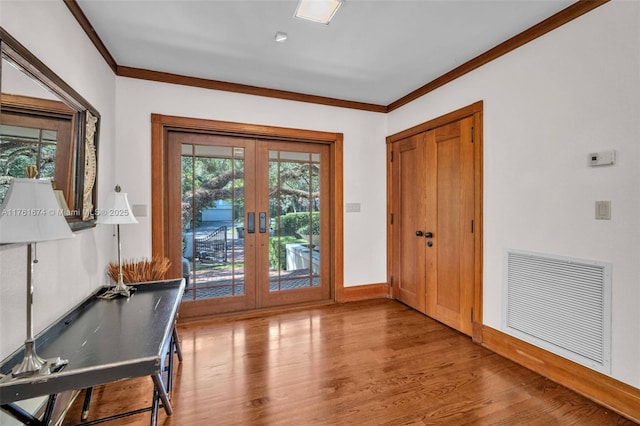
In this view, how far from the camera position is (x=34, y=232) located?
3.44 ft

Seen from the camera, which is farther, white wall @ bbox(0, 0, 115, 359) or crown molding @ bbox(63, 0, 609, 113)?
crown molding @ bbox(63, 0, 609, 113)

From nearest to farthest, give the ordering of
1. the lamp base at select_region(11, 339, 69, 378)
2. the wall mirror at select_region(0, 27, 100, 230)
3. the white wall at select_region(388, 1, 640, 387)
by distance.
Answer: the lamp base at select_region(11, 339, 69, 378) → the wall mirror at select_region(0, 27, 100, 230) → the white wall at select_region(388, 1, 640, 387)

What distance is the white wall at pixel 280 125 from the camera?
299 centimetres

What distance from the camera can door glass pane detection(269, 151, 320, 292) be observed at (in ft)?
12.1

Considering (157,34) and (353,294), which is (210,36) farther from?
(353,294)

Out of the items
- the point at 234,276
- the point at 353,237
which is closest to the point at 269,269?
the point at 234,276

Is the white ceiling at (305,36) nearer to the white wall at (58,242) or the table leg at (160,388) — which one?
the white wall at (58,242)

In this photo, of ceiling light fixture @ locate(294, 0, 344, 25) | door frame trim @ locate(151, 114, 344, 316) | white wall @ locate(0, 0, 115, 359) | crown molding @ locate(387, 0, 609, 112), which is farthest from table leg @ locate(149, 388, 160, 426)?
crown molding @ locate(387, 0, 609, 112)

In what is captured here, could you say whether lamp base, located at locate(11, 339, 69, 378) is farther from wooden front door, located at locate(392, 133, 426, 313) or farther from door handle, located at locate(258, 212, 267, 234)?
wooden front door, located at locate(392, 133, 426, 313)

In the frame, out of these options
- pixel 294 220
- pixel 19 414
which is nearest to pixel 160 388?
pixel 19 414

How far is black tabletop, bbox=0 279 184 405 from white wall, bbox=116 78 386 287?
136cm

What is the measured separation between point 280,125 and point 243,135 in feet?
1.51

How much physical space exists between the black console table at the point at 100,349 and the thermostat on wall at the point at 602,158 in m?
2.78

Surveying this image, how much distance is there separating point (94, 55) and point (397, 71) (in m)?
2.73
